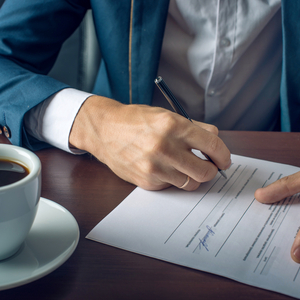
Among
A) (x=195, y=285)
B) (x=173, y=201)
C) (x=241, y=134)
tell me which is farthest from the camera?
(x=241, y=134)

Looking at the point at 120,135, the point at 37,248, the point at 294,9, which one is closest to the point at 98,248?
the point at 37,248

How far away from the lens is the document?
12.2 inches

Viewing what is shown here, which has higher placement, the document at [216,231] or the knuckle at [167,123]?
the knuckle at [167,123]

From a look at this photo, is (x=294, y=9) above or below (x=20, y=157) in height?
above

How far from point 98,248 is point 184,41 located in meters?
0.66

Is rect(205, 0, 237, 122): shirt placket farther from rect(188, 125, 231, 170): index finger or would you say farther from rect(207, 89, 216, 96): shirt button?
rect(188, 125, 231, 170): index finger

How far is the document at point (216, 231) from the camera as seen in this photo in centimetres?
31

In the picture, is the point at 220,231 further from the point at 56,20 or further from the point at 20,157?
the point at 56,20

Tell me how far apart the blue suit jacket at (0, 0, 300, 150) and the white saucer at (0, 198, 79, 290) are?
390 mm

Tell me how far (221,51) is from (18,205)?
69 cm

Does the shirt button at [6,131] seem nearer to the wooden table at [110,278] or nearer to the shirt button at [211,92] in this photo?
the wooden table at [110,278]

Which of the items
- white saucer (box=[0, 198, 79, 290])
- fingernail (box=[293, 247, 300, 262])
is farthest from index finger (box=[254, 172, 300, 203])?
white saucer (box=[0, 198, 79, 290])

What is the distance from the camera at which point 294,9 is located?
71cm
